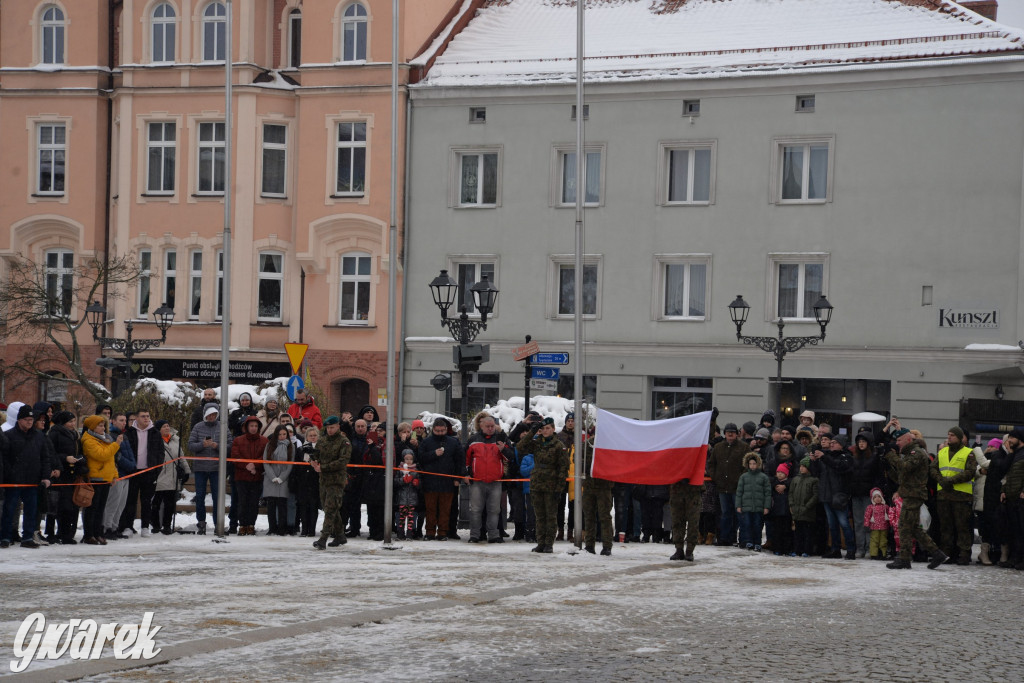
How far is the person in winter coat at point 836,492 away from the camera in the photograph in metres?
19.5

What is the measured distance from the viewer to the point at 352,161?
41500 millimetres

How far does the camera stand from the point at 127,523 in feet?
65.8

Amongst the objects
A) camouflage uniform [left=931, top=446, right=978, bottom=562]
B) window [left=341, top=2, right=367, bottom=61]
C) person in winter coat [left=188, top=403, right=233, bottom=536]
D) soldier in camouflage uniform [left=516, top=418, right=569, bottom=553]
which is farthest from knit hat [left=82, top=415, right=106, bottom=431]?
window [left=341, top=2, right=367, bottom=61]

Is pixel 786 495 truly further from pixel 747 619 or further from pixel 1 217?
pixel 1 217

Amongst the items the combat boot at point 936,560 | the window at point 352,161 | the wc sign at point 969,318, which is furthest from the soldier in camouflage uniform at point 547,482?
the window at point 352,161

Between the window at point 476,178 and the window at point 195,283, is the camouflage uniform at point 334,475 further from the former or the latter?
the window at point 195,283

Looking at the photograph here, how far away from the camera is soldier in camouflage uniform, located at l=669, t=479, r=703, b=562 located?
18.3 m

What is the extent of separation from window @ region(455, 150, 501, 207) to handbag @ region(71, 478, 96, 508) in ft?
76.7

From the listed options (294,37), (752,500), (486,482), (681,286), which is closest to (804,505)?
(752,500)

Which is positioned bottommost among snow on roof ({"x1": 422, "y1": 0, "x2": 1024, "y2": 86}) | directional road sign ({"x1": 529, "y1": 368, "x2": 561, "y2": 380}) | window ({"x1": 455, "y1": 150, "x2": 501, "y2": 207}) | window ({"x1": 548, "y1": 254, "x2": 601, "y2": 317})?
directional road sign ({"x1": 529, "y1": 368, "x2": 561, "y2": 380})

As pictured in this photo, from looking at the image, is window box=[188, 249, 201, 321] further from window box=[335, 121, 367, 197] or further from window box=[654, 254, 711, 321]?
window box=[654, 254, 711, 321]

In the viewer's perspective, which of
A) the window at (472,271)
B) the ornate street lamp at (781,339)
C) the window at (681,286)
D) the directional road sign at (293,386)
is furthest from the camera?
the window at (472,271)

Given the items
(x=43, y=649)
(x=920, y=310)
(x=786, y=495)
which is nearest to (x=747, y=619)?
(x=43, y=649)

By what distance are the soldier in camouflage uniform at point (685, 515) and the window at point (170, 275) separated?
2647cm
